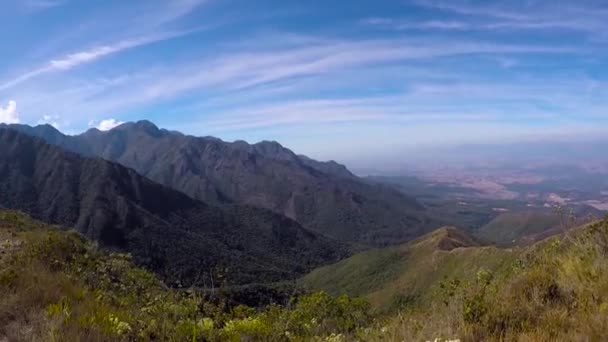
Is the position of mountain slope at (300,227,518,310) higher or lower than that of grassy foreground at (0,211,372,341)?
lower

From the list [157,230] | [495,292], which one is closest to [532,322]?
[495,292]

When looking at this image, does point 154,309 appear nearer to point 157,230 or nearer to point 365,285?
point 365,285

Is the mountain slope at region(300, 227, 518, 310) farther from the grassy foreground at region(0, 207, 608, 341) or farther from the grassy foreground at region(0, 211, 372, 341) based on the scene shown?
the grassy foreground at region(0, 211, 372, 341)

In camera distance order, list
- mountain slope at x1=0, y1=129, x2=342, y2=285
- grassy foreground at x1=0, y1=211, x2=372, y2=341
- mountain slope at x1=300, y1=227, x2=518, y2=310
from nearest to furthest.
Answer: grassy foreground at x1=0, y1=211, x2=372, y2=341, mountain slope at x1=300, y1=227, x2=518, y2=310, mountain slope at x1=0, y1=129, x2=342, y2=285

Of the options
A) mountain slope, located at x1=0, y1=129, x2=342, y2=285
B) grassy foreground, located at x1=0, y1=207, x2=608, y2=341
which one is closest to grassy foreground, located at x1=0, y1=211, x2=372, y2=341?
grassy foreground, located at x1=0, y1=207, x2=608, y2=341

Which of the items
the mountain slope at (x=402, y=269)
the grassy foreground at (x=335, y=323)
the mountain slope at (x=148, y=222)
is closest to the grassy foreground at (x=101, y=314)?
the grassy foreground at (x=335, y=323)

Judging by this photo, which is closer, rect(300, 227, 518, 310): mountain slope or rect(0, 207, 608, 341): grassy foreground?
rect(0, 207, 608, 341): grassy foreground
